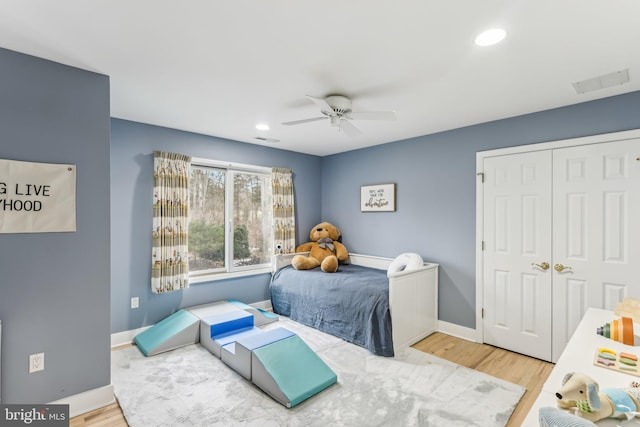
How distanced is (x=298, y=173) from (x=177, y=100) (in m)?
2.41

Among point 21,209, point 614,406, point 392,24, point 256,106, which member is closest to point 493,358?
point 614,406

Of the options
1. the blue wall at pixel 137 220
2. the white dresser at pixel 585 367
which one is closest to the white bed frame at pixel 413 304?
the white dresser at pixel 585 367

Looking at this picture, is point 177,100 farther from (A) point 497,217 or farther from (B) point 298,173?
(A) point 497,217

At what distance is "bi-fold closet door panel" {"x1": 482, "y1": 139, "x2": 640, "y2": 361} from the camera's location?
259cm

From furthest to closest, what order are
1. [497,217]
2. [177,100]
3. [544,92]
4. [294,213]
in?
[294,213], [497,217], [177,100], [544,92]

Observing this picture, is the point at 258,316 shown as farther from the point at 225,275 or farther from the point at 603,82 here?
the point at 603,82

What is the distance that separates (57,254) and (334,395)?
2.25 metres

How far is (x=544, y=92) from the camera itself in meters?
2.56

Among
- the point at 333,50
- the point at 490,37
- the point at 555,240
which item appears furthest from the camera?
the point at 555,240

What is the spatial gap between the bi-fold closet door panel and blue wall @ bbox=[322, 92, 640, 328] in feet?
0.62

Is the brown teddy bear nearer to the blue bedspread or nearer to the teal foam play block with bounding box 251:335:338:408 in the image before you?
the blue bedspread

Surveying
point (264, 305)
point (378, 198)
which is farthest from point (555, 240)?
point (264, 305)

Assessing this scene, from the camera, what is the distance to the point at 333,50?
76.6 inches

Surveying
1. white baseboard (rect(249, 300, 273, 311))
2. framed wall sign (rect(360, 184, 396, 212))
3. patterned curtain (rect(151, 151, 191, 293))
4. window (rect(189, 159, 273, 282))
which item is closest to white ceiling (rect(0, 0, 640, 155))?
patterned curtain (rect(151, 151, 191, 293))
